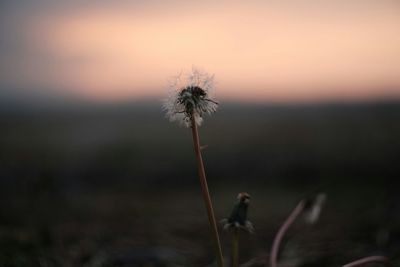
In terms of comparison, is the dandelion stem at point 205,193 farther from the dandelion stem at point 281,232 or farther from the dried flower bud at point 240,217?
the dandelion stem at point 281,232

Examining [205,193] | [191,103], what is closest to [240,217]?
[205,193]

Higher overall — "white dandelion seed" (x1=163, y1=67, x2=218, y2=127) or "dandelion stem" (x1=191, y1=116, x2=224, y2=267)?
"white dandelion seed" (x1=163, y1=67, x2=218, y2=127)

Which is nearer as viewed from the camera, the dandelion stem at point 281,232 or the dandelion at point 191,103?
the dandelion at point 191,103

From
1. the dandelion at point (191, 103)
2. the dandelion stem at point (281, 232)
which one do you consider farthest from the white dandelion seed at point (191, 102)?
the dandelion stem at point (281, 232)

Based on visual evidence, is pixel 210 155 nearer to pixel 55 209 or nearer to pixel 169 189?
pixel 169 189

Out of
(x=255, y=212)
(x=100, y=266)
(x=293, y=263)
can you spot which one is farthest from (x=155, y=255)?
(x=255, y=212)

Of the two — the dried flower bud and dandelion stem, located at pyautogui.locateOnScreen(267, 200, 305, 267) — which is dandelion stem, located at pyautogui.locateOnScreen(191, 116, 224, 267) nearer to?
the dried flower bud

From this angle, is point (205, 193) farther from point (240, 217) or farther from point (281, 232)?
point (281, 232)

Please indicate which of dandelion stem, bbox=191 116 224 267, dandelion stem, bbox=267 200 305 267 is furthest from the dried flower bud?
dandelion stem, bbox=267 200 305 267

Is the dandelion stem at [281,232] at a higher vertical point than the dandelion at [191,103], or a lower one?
lower

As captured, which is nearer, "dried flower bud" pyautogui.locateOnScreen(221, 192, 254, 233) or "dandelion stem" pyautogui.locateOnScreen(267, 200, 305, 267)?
"dried flower bud" pyautogui.locateOnScreen(221, 192, 254, 233)
